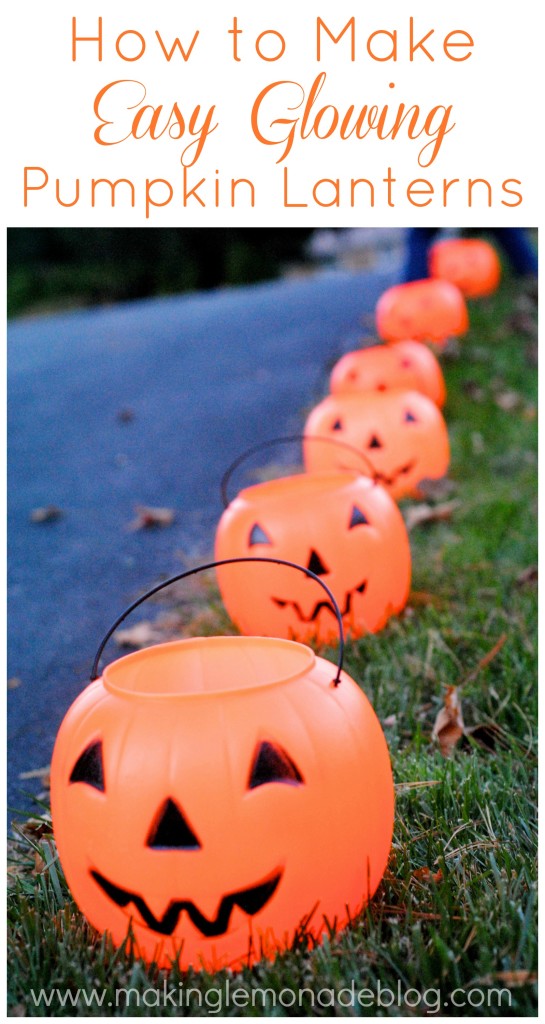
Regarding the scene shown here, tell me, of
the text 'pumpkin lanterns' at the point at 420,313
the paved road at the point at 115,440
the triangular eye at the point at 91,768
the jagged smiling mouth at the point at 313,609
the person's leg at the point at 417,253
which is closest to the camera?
the triangular eye at the point at 91,768

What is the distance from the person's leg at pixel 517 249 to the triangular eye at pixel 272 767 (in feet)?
26.6

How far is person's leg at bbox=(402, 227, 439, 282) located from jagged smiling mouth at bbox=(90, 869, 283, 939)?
7424 mm

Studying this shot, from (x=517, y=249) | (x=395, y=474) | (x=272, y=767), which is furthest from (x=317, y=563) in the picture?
(x=517, y=249)

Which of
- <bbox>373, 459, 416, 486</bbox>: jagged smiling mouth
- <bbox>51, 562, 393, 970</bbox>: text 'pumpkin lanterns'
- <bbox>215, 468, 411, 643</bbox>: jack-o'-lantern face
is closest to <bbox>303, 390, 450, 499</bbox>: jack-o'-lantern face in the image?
<bbox>373, 459, 416, 486</bbox>: jagged smiling mouth

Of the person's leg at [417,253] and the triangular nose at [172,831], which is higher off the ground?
the person's leg at [417,253]

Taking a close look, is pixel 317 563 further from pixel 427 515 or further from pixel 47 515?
pixel 47 515

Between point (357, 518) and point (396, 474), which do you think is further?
point (396, 474)

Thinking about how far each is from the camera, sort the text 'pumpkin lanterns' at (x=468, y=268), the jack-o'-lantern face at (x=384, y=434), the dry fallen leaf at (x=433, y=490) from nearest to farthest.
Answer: the jack-o'-lantern face at (x=384, y=434) < the dry fallen leaf at (x=433, y=490) < the text 'pumpkin lanterns' at (x=468, y=268)

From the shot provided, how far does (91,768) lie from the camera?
188 centimetres

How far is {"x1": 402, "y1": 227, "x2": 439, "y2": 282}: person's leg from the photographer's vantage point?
8.65 meters

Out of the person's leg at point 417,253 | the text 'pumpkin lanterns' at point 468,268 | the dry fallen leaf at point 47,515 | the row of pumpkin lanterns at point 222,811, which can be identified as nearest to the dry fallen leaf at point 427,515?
the dry fallen leaf at point 47,515

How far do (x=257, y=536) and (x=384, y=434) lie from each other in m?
1.63

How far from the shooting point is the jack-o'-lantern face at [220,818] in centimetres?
178

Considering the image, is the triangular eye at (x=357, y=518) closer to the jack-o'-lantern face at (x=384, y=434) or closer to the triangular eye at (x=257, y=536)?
the triangular eye at (x=257, y=536)
